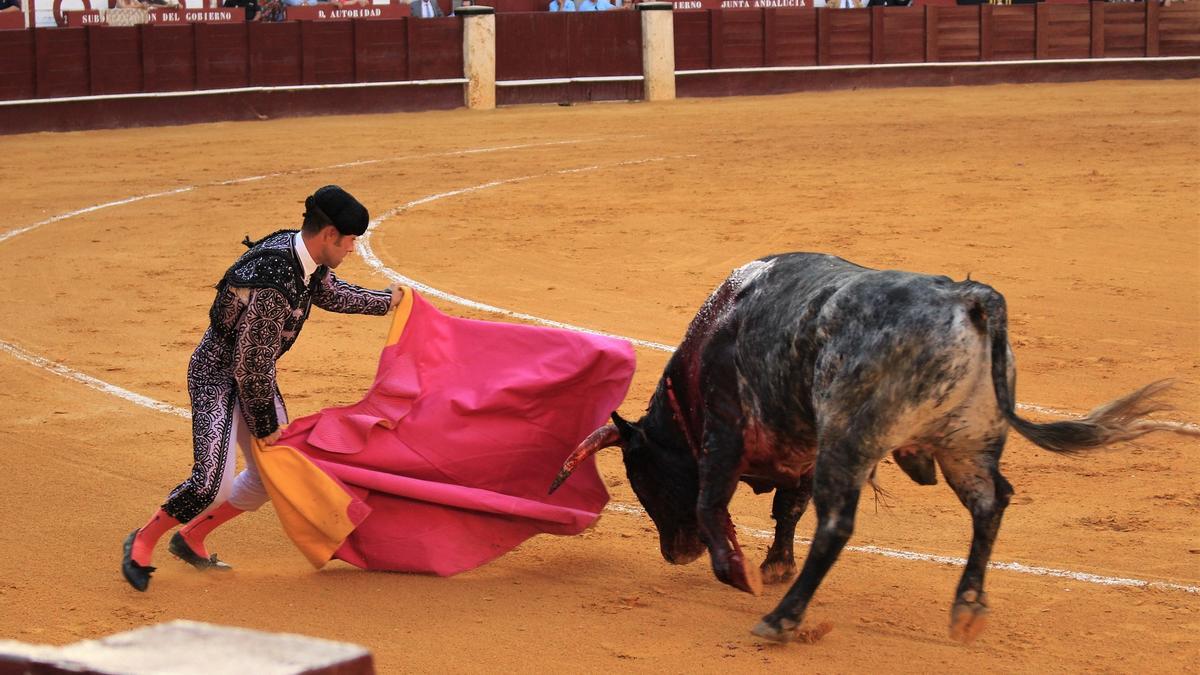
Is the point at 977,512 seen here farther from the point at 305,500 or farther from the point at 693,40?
the point at 693,40

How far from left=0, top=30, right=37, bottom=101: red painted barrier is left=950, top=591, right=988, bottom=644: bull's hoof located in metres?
14.4

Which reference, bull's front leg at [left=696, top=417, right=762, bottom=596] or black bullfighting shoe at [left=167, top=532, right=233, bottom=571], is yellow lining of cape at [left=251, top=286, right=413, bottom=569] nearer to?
black bullfighting shoe at [left=167, top=532, right=233, bottom=571]

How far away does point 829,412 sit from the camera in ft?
11.3

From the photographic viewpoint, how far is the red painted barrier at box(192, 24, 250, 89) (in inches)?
672

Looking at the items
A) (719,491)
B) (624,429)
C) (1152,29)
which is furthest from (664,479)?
(1152,29)

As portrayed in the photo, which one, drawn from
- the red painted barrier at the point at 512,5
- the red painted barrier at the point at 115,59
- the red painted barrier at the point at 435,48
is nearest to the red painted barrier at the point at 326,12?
the red painted barrier at the point at 435,48

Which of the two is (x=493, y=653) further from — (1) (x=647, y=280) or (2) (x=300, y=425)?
(1) (x=647, y=280)

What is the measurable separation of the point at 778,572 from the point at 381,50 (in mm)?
14776

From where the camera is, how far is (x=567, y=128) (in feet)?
54.1

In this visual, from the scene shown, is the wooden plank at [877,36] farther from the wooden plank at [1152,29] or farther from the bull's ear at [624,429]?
the bull's ear at [624,429]

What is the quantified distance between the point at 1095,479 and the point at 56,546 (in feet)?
10.6

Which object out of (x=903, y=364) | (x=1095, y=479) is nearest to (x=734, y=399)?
(x=903, y=364)

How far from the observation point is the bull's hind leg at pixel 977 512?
11.5 ft

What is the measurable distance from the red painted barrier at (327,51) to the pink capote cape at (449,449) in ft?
45.3
